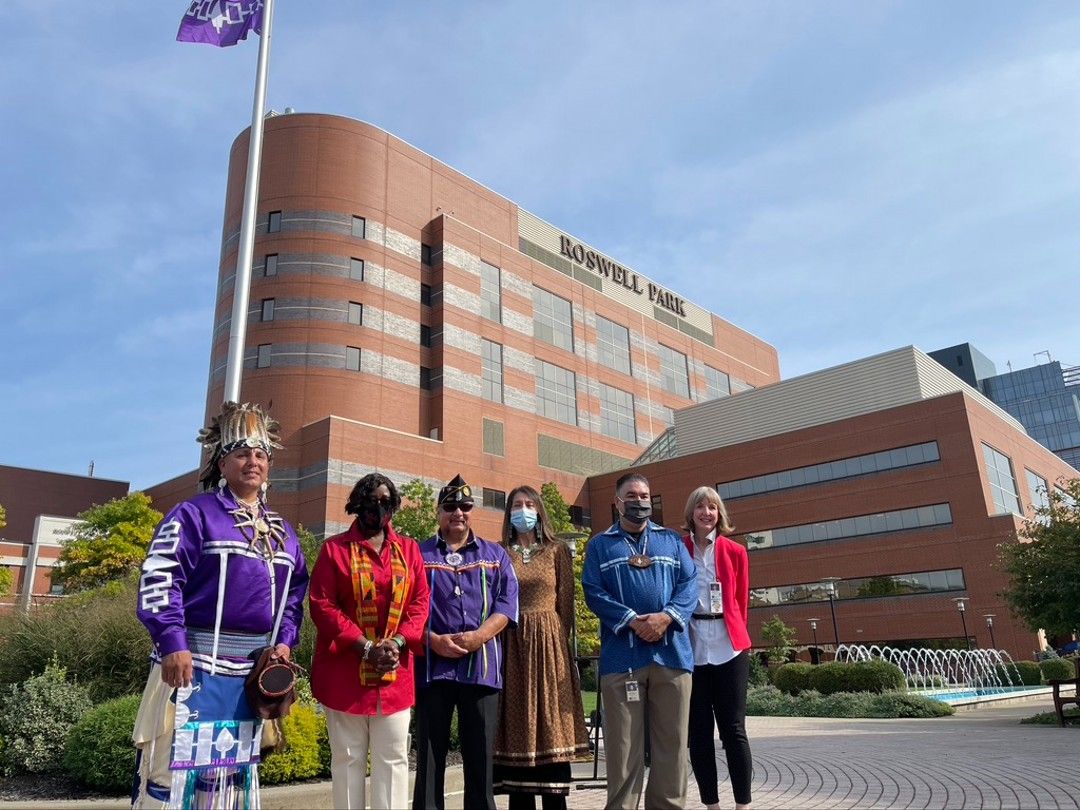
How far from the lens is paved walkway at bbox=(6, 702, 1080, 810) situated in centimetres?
621

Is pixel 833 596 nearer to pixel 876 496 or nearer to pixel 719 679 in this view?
pixel 876 496

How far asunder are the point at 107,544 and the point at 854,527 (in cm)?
3949

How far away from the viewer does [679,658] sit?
4.87 m

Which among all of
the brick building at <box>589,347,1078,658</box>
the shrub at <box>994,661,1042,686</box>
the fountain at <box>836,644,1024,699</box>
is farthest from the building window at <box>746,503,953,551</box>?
the shrub at <box>994,661,1042,686</box>

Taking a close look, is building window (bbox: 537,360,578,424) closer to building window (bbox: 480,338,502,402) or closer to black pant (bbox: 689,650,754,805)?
building window (bbox: 480,338,502,402)

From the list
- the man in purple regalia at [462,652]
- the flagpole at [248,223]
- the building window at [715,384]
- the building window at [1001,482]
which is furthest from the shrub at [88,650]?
the building window at [715,384]

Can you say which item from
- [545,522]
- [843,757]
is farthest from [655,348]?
Result: [545,522]

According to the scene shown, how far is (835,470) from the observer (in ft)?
144

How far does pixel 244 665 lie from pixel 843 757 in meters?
8.30

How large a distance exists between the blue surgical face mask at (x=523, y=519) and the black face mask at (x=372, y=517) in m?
1.08

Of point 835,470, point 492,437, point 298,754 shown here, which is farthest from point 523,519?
point 492,437

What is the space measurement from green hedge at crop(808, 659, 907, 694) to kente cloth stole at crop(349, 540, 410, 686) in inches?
783

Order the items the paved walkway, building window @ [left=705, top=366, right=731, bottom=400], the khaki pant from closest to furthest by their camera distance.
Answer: the khaki pant → the paved walkway → building window @ [left=705, top=366, right=731, bottom=400]

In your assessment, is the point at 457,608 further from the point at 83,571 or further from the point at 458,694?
the point at 83,571
